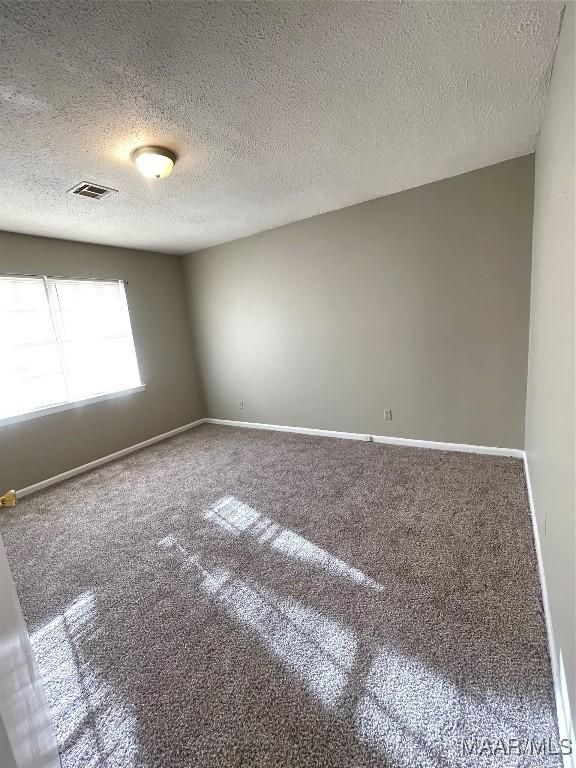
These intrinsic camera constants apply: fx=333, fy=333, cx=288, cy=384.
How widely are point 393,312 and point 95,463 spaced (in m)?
3.56

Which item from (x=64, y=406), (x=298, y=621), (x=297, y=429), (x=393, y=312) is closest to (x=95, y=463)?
(x=64, y=406)

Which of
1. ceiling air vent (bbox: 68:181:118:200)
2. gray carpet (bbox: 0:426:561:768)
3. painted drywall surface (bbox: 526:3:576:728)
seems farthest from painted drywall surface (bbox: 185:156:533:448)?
ceiling air vent (bbox: 68:181:118:200)

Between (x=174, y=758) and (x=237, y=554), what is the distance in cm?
99

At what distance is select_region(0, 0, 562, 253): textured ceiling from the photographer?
1162mm

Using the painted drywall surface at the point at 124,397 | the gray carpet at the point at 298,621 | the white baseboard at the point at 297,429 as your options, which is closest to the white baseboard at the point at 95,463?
the painted drywall surface at the point at 124,397

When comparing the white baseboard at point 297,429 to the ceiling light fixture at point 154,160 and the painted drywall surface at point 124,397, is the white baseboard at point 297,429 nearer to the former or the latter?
the painted drywall surface at point 124,397

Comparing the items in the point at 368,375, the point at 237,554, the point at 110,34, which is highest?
the point at 110,34

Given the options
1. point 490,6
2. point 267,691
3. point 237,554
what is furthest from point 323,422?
point 490,6

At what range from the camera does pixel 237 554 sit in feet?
6.79

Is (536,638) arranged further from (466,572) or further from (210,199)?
(210,199)

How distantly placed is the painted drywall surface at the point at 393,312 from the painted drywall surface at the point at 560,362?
1.03 m

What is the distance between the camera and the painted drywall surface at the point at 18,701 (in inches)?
30.3

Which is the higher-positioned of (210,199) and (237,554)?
(210,199)

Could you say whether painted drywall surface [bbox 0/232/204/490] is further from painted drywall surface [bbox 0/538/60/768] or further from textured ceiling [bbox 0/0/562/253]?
painted drywall surface [bbox 0/538/60/768]
